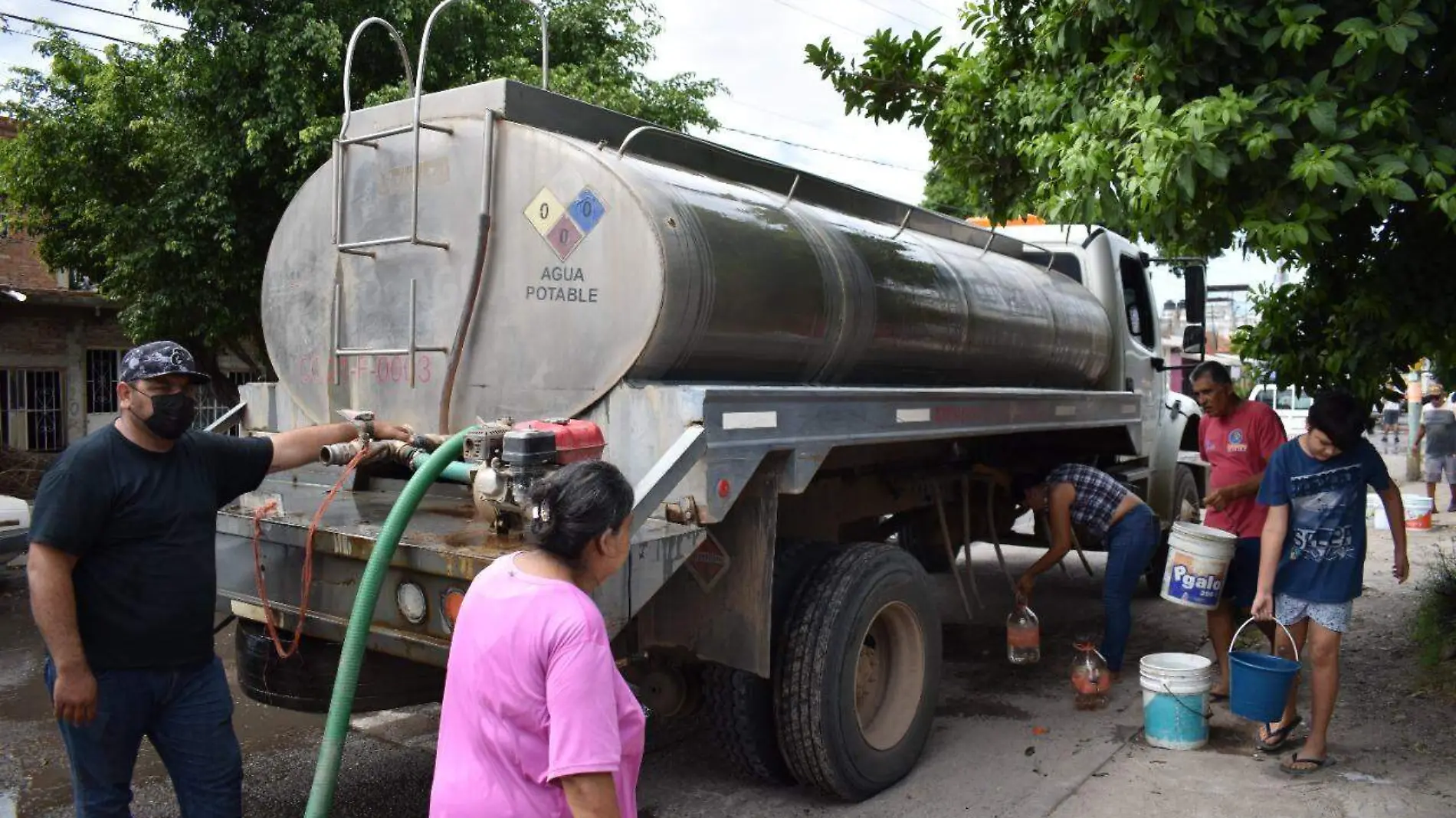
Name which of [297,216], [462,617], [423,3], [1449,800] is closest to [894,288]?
[297,216]

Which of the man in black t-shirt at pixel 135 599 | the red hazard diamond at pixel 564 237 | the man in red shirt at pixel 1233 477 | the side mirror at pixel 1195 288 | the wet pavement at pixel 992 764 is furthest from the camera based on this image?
the side mirror at pixel 1195 288

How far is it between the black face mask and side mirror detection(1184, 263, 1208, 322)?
654 centimetres

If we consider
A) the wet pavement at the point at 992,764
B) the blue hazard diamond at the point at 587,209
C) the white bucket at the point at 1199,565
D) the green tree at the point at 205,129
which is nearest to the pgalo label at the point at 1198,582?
the white bucket at the point at 1199,565

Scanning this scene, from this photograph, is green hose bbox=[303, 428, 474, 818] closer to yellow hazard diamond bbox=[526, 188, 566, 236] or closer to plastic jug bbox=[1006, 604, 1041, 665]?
yellow hazard diamond bbox=[526, 188, 566, 236]

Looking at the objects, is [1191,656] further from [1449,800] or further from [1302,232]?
[1302,232]

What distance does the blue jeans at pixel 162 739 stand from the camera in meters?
2.93

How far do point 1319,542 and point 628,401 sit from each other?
3024 millimetres

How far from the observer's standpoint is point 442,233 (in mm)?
4027

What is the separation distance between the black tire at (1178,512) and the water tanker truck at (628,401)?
3.68 m

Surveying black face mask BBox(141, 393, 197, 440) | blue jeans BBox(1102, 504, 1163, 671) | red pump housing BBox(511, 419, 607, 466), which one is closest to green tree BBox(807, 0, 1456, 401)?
blue jeans BBox(1102, 504, 1163, 671)

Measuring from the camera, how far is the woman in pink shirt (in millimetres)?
1812

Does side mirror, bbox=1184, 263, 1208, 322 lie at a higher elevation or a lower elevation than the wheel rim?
higher

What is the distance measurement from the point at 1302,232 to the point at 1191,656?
2.16 m

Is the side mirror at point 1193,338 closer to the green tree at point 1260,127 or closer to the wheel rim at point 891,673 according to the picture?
the green tree at point 1260,127
